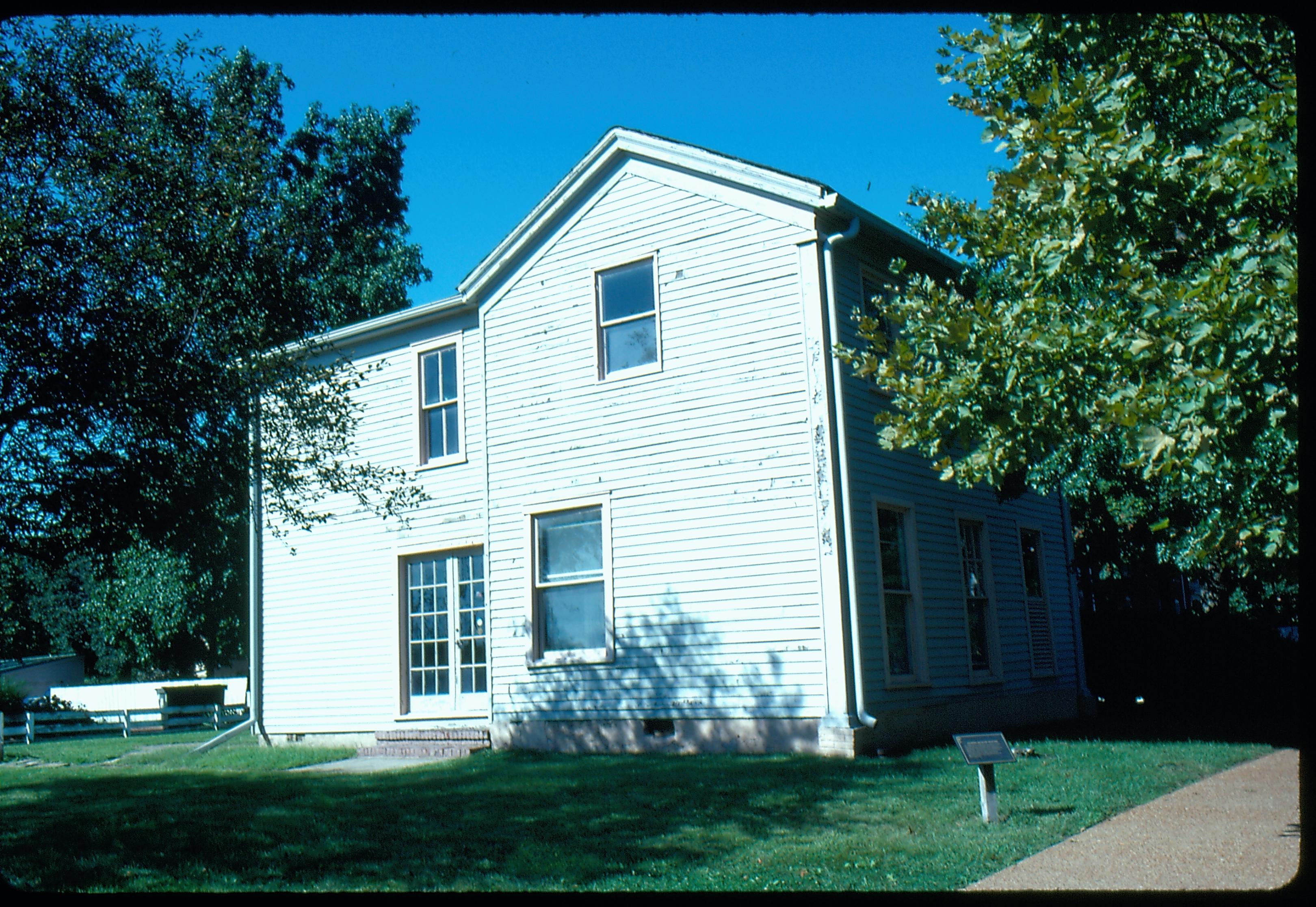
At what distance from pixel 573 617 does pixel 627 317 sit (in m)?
3.72

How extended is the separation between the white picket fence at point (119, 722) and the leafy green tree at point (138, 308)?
43.2ft

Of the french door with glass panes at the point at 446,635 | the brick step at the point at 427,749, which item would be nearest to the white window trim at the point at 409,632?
the french door with glass panes at the point at 446,635

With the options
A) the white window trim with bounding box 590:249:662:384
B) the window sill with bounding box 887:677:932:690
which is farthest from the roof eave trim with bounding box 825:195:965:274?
the window sill with bounding box 887:677:932:690

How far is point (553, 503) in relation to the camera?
45.4ft

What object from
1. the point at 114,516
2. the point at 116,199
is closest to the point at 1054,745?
the point at 114,516

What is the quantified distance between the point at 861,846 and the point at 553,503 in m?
7.50

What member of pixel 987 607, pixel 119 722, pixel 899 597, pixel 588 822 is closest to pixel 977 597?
pixel 987 607

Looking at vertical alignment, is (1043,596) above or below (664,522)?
below

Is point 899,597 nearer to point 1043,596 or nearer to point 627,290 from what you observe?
point 1043,596

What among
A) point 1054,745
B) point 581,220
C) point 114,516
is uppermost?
point 581,220

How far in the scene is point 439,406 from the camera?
51.4ft

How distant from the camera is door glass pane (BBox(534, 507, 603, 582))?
44.6 feet
